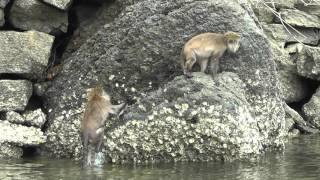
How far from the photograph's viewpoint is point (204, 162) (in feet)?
35.6

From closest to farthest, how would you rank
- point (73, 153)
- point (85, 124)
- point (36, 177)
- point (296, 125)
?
point (36, 177) < point (85, 124) < point (73, 153) < point (296, 125)

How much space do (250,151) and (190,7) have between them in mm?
3167

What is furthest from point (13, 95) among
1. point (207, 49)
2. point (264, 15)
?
point (264, 15)

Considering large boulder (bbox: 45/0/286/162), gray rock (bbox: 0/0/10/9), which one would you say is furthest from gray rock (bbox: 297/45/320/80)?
gray rock (bbox: 0/0/10/9)

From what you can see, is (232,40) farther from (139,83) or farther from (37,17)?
(37,17)

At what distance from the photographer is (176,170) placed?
33.7 feet

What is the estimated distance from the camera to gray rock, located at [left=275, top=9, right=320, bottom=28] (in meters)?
18.6

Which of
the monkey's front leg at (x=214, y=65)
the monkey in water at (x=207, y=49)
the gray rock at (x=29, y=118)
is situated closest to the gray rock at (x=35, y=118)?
the gray rock at (x=29, y=118)

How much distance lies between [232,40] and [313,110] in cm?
527

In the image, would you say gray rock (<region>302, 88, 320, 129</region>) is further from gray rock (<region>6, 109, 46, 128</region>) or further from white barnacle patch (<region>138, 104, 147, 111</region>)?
gray rock (<region>6, 109, 46, 128</region>)

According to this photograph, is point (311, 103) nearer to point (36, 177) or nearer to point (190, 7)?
point (190, 7)

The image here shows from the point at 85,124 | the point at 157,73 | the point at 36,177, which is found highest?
the point at 157,73

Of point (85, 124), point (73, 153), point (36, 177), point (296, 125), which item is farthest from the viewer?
point (296, 125)

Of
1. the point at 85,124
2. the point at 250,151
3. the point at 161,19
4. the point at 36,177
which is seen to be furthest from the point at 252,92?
the point at 36,177
